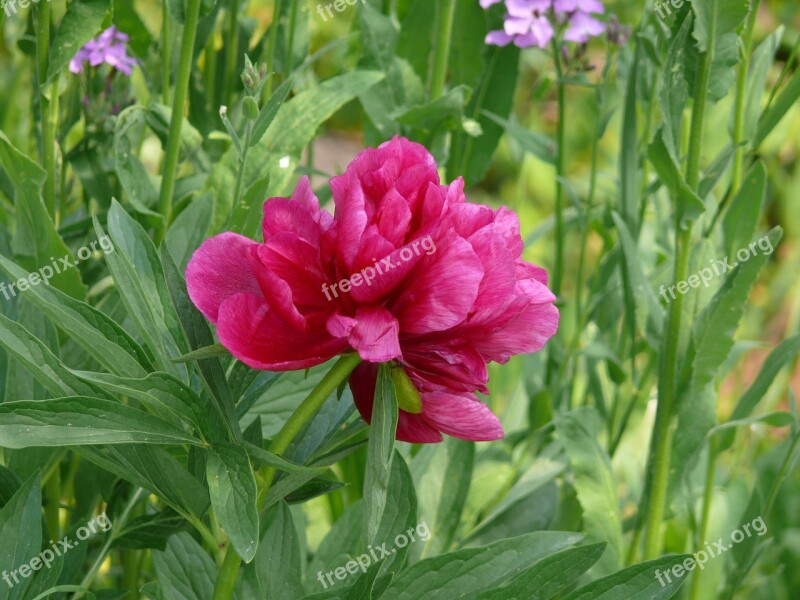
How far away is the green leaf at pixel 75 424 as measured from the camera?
1.76 feet

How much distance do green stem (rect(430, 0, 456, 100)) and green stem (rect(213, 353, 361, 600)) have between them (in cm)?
51

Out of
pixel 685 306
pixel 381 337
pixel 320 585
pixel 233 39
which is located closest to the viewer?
pixel 381 337

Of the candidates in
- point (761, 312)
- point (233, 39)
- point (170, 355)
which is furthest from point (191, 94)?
point (761, 312)

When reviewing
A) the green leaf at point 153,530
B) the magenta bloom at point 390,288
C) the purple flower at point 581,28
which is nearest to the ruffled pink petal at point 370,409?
the magenta bloom at point 390,288

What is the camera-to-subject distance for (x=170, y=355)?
623 millimetres

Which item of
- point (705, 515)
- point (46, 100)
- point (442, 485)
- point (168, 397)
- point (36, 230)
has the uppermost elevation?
point (46, 100)

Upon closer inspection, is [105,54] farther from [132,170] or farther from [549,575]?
[549,575]

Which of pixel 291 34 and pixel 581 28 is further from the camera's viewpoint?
pixel 581 28

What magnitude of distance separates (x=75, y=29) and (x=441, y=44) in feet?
1.17

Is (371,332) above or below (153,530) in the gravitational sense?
above

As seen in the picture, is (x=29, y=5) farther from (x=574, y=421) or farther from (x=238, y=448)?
(x=574, y=421)

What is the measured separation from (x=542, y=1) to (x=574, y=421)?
42cm

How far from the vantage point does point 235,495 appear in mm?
563

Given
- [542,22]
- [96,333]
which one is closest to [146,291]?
[96,333]
